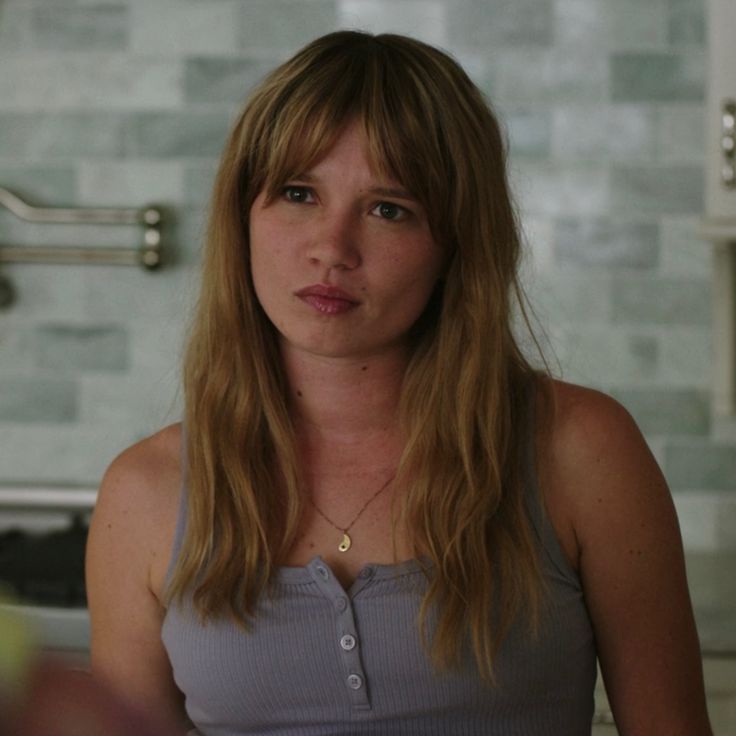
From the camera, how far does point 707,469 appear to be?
102 inches

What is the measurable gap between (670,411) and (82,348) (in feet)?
3.75

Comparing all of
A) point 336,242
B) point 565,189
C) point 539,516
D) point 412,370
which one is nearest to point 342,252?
point 336,242

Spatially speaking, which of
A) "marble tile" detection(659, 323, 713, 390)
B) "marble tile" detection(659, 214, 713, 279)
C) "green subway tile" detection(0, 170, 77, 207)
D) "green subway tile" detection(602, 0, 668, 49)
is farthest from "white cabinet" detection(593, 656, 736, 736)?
"green subway tile" detection(0, 170, 77, 207)

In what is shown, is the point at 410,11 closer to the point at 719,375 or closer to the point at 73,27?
the point at 73,27

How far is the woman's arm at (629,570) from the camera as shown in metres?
1.26

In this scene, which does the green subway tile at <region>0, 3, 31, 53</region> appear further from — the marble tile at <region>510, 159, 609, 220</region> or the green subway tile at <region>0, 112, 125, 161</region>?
the marble tile at <region>510, 159, 609, 220</region>

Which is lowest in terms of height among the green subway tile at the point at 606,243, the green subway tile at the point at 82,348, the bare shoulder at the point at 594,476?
the green subway tile at the point at 82,348

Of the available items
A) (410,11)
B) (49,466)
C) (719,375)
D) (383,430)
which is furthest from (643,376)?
(383,430)

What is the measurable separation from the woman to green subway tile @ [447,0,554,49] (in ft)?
4.45

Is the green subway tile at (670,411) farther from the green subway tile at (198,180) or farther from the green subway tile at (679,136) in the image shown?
the green subway tile at (198,180)

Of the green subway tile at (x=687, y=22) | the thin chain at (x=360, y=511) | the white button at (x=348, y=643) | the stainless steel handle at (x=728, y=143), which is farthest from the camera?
the green subway tile at (x=687, y=22)

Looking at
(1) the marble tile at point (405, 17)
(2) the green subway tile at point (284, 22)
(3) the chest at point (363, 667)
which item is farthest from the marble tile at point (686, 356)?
(3) the chest at point (363, 667)

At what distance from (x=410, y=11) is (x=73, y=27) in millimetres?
659

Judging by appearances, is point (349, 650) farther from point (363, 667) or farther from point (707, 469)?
point (707, 469)
